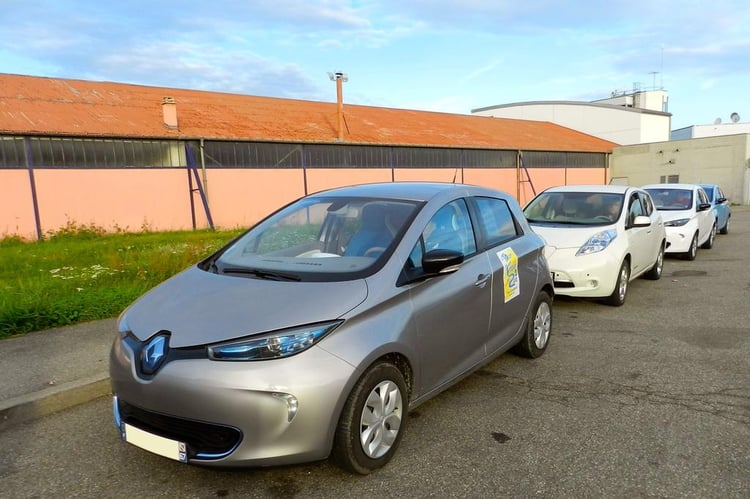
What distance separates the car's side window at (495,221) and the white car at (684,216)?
761 cm

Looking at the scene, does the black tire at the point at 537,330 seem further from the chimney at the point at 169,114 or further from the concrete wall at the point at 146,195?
the chimney at the point at 169,114

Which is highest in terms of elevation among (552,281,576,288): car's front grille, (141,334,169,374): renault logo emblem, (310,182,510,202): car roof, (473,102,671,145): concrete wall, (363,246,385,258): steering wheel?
(473,102,671,145): concrete wall

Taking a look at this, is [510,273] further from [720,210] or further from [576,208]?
[720,210]

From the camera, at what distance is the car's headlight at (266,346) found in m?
2.50

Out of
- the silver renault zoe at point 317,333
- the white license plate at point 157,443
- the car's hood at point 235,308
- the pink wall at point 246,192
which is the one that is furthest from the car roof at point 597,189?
the pink wall at point 246,192

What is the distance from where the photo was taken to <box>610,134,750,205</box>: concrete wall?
33375 millimetres

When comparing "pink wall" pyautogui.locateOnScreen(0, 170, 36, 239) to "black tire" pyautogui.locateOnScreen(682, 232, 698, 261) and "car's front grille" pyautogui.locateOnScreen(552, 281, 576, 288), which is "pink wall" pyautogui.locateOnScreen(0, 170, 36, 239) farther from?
"black tire" pyautogui.locateOnScreen(682, 232, 698, 261)

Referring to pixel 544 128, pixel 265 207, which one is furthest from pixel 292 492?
pixel 544 128

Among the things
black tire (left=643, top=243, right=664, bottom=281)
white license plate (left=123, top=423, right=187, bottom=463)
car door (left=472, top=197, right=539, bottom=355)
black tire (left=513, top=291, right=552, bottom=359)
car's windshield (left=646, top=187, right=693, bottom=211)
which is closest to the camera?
white license plate (left=123, top=423, right=187, bottom=463)

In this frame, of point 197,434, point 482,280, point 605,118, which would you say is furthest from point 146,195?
point 605,118

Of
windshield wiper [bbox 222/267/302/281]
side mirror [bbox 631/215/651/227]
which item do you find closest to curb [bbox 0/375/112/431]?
windshield wiper [bbox 222/267/302/281]

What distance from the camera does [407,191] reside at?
12.8ft

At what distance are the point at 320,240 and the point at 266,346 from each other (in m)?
1.35

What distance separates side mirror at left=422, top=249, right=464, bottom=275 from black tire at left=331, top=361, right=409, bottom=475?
0.66 m
